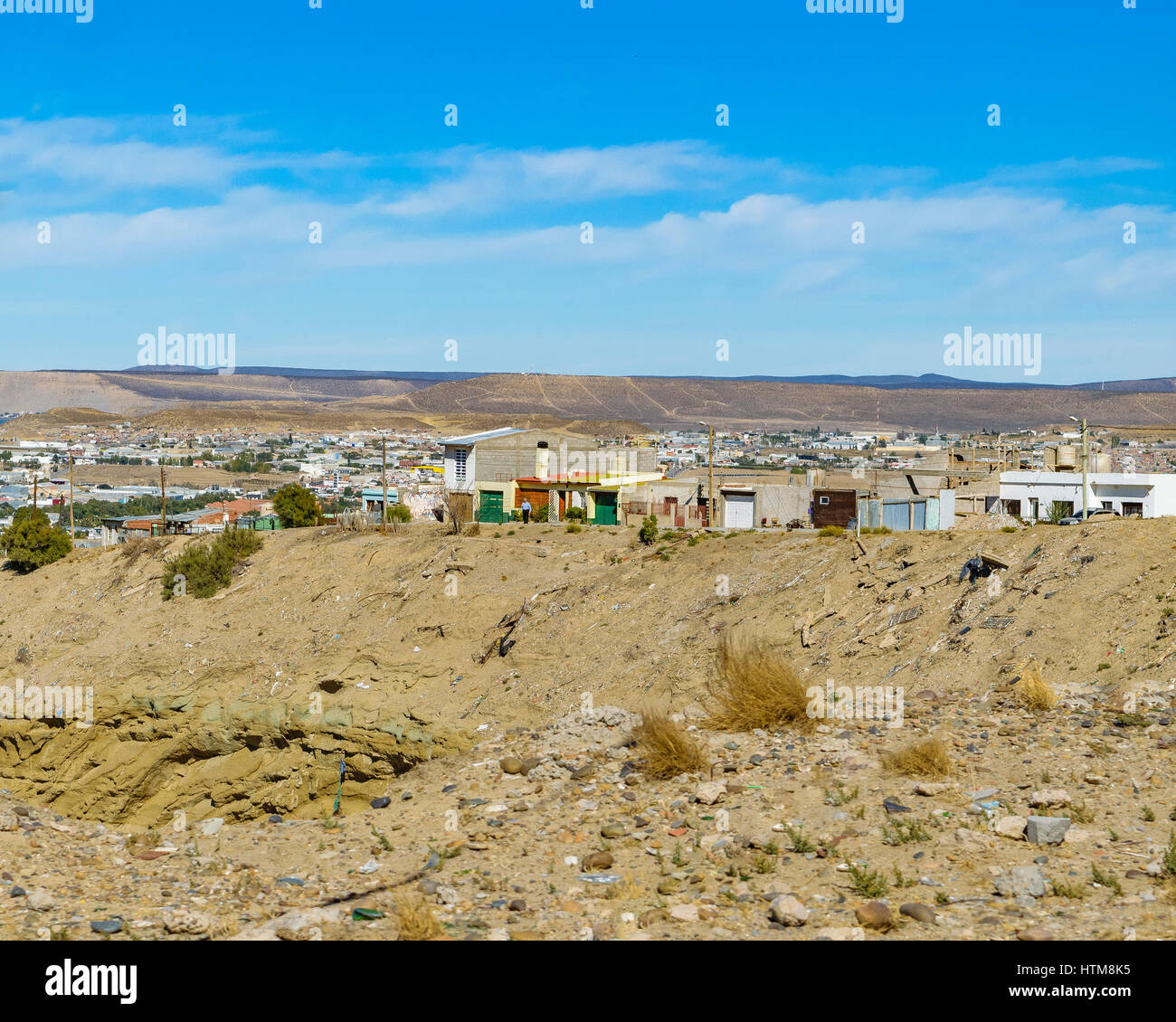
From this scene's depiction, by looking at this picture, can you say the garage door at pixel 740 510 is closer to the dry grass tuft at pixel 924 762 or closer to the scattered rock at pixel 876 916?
the dry grass tuft at pixel 924 762

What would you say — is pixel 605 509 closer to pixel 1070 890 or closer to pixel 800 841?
pixel 800 841

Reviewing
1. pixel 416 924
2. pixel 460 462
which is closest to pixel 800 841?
pixel 416 924

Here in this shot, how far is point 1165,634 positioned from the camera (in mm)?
15359

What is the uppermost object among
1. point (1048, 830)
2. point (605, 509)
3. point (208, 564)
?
point (605, 509)

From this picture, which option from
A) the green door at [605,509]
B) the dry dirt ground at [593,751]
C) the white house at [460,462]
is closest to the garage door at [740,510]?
the green door at [605,509]

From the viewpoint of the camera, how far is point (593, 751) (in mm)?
→ 13312

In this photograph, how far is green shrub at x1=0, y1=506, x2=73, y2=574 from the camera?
3891 centimetres

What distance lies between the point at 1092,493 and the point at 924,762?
88.3 ft

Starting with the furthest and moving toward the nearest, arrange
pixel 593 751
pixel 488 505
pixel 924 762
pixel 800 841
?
pixel 488 505
pixel 593 751
pixel 924 762
pixel 800 841

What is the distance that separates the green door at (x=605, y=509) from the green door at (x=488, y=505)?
418cm

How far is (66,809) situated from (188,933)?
45.9ft

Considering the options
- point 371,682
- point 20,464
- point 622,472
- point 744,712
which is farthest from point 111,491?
point 744,712

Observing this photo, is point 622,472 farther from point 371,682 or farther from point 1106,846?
point 1106,846

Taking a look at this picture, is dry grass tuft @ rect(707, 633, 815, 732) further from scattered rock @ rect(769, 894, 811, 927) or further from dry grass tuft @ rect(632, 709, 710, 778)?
scattered rock @ rect(769, 894, 811, 927)
